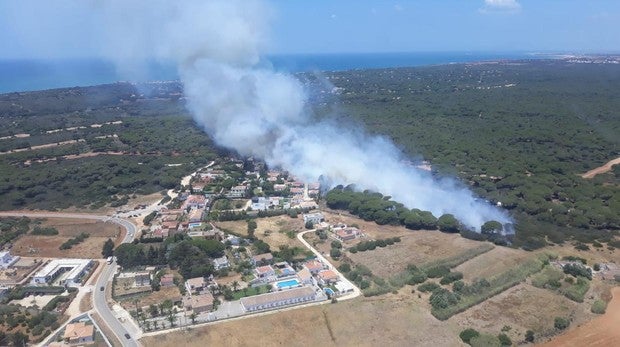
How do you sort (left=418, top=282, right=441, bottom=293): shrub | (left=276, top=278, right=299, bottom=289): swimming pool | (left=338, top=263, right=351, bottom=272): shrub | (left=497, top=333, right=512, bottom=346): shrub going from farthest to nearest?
1. (left=338, top=263, right=351, bottom=272): shrub
2. (left=276, top=278, right=299, bottom=289): swimming pool
3. (left=418, top=282, right=441, bottom=293): shrub
4. (left=497, top=333, right=512, bottom=346): shrub

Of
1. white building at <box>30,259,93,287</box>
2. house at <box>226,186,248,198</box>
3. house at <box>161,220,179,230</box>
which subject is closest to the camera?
white building at <box>30,259,93,287</box>

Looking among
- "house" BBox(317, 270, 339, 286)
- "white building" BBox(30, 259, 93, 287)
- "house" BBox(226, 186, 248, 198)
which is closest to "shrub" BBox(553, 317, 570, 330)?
"house" BBox(317, 270, 339, 286)

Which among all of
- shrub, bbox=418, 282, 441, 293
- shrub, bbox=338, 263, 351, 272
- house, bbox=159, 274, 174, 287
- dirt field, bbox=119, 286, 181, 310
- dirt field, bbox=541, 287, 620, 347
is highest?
house, bbox=159, 274, 174, 287

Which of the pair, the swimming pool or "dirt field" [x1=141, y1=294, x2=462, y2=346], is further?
the swimming pool

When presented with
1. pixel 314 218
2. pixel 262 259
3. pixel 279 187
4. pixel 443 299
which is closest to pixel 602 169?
pixel 314 218

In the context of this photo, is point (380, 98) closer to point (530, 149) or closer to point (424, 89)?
point (424, 89)

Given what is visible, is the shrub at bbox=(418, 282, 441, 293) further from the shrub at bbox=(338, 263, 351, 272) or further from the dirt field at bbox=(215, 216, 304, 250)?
the dirt field at bbox=(215, 216, 304, 250)

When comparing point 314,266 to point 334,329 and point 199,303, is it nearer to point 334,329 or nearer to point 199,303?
point 334,329
